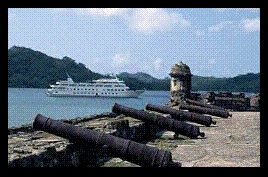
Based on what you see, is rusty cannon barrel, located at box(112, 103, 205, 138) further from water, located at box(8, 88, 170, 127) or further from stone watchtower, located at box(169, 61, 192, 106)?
water, located at box(8, 88, 170, 127)

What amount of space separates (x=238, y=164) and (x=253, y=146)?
7.13 ft

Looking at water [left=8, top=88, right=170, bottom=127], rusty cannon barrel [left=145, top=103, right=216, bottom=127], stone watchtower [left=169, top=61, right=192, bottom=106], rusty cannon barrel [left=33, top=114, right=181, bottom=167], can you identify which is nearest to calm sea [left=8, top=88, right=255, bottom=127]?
water [left=8, top=88, right=170, bottom=127]

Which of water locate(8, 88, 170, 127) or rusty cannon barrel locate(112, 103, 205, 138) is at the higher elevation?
rusty cannon barrel locate(112, 103, 205, 138)

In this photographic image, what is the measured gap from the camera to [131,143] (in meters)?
5.61

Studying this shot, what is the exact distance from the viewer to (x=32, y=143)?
238 inches

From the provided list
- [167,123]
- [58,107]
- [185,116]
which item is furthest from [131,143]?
[58,107]

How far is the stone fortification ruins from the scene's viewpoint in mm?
5395

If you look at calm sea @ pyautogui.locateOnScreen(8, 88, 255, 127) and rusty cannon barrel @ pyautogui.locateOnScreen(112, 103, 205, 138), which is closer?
rusty cannon barrel @ pyautogui.locateOnScreen(112, 103, 205, 138)

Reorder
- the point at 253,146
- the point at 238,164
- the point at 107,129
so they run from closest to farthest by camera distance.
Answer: the point at 238,164 < the point at 107,129 < the point at 253,146

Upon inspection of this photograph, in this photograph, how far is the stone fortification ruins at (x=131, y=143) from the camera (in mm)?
5395

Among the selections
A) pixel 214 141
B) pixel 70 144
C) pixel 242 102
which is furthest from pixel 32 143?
pixel 242 102

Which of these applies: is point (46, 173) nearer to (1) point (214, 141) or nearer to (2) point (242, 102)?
(1) point (214, 141)
